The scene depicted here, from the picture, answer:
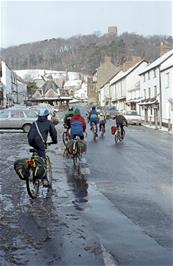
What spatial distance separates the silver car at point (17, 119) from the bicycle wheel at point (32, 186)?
22.9 meters

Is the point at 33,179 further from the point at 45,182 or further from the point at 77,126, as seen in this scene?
the point at 77,126

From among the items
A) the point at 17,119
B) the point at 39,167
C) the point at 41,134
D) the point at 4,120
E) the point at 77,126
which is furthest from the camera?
the point at 4,120

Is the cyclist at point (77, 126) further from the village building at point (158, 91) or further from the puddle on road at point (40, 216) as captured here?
the village building at point (158, 91)

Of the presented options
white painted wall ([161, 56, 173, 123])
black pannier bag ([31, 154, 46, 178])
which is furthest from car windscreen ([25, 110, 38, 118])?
black pannier bag ([31, 154, 46, 178])

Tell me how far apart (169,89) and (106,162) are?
35032 millimetres

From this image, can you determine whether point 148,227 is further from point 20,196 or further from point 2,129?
point 2,129

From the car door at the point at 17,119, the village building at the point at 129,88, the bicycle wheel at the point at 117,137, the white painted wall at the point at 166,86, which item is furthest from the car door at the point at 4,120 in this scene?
the village building at the point at 129,88

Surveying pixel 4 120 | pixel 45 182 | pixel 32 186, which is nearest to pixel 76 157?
pixel 45 182

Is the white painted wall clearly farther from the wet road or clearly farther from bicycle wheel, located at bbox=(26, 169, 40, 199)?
bicycle wheel, located at bbox=(26, 169, 40, 199)

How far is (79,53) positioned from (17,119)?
125539 mm

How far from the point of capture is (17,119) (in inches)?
1312

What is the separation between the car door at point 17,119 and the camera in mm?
33281

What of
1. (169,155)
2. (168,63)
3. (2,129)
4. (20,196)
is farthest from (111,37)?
(20,196)

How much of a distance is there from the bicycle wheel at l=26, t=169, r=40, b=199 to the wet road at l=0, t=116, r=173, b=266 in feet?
0.61
